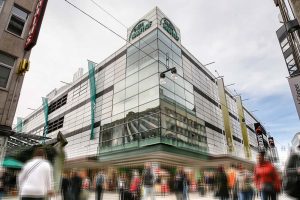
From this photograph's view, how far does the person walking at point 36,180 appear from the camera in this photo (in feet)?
11.8

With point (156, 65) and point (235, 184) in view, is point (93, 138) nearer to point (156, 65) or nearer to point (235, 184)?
point (156, 65)

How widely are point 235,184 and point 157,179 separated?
1105cm

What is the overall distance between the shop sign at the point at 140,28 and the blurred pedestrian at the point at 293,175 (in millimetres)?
23346

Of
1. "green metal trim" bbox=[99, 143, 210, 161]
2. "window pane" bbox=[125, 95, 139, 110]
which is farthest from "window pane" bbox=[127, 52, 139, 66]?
"green metal trim" bbox=[99, 143, 210, 161]

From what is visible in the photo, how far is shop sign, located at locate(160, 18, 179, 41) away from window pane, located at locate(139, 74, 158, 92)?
6.93 m

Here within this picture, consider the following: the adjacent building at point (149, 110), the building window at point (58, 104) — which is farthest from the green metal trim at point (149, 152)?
the building window at point (58, 104)

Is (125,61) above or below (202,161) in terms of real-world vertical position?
above

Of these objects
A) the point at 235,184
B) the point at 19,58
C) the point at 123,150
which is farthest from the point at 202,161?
the point at 19,58

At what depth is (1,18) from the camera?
42.0 ft

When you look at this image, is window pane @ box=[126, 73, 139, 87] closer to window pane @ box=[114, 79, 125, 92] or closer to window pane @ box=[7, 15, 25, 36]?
window pane @ box=[114, 79, 125, 92]

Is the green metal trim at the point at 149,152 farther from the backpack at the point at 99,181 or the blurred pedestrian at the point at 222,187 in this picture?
the blurred pedestrian at the point at 222,187

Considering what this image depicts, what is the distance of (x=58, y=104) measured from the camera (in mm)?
39969

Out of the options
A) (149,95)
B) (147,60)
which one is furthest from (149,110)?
(147,60)

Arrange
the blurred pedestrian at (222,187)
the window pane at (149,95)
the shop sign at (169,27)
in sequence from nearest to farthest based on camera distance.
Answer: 1. the blurred pedestrian at (222,187)
2. the window pane at (149,95)
3. the shop sign at (169,27)
